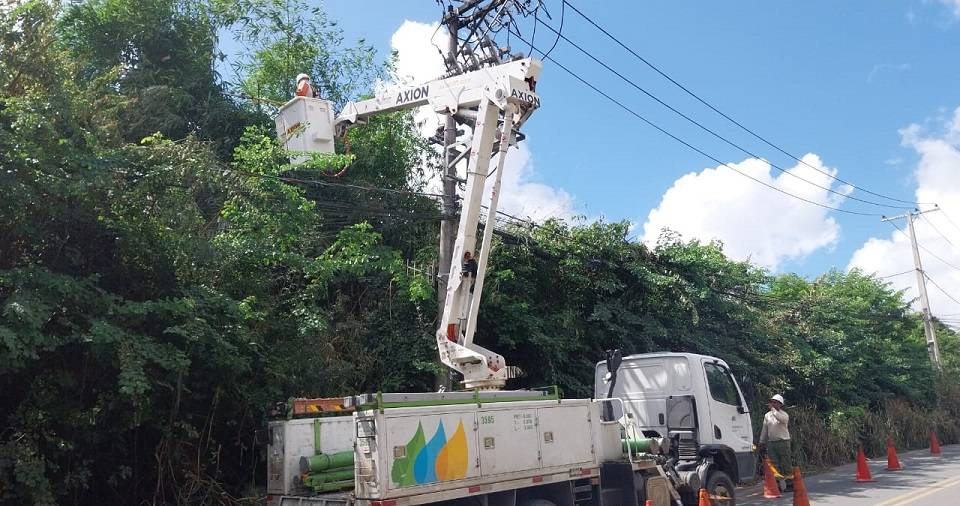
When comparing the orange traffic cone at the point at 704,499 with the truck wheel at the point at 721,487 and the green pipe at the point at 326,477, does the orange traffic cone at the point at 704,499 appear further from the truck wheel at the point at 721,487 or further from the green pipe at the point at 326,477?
the green pipe at the point at 326,477

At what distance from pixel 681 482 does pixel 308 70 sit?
15256 mm

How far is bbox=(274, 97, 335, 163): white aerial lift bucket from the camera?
9.89 meters

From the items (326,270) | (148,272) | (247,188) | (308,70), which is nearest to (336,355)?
(326,270)

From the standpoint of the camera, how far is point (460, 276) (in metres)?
8.66

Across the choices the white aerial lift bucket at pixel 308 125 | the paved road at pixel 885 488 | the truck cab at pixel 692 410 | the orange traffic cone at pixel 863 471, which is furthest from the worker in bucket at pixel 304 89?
the orange traffic cone at pixel 863 471

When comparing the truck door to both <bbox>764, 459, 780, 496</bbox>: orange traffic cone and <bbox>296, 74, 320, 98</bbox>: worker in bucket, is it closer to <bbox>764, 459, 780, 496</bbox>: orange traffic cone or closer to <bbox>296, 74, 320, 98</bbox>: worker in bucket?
<bbox>764, 459, 780, 496</bbox>: orange traffic cone

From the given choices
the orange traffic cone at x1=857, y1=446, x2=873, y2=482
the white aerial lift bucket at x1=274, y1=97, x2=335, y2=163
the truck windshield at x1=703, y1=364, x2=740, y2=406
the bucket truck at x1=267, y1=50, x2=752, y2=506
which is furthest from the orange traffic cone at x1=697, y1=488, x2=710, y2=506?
the orange traffic cone at x1=857, y1=446, x2=873, y2=482

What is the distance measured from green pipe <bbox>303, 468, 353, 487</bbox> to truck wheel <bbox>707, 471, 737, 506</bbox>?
210 inches

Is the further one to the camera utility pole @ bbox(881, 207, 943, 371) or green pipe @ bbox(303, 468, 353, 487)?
utility pole @ bbox(881, 207, 943, 371)

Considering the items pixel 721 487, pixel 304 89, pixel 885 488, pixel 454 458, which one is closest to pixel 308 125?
pixel 304 89

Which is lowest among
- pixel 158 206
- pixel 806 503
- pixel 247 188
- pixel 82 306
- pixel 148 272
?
pixel 806 503

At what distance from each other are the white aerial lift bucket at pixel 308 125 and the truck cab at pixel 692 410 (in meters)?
5.06

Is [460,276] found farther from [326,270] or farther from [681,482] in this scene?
[681,482]

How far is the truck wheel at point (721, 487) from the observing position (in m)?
10.1
